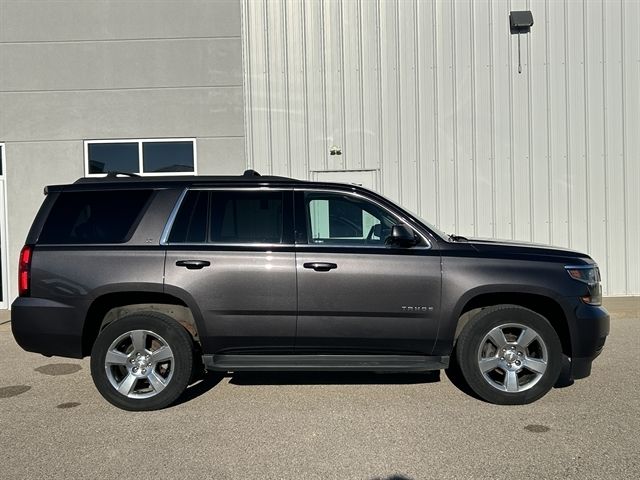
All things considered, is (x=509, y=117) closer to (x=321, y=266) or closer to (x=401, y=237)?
(x=401, y=237)

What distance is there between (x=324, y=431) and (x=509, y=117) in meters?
7.60

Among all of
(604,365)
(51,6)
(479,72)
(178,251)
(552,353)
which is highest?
(51,6)

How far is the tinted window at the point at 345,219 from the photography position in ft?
17.4

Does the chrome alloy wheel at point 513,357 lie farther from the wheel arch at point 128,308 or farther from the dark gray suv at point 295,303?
the wheel arch at point 128,308

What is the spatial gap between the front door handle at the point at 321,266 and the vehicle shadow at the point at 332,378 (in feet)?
4.88

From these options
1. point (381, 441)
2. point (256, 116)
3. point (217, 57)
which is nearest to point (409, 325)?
point (381, 441)

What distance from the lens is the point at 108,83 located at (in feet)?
35.2

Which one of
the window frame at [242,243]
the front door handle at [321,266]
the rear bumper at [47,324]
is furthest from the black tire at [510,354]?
the rear bumper at [47,324]

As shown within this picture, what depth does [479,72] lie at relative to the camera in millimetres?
10484

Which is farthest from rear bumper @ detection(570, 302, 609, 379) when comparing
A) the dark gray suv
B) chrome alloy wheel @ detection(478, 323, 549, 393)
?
chrome alloy wheel @ detection(478, 323, 549, 393)

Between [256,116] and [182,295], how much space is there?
6.12 m

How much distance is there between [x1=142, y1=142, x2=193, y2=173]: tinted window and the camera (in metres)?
10.7

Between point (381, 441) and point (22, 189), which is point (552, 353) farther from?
point (22, 189)

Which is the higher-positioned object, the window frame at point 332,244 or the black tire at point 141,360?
the window frame at point 332,244
